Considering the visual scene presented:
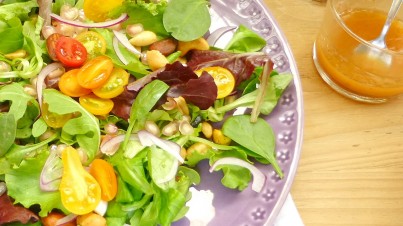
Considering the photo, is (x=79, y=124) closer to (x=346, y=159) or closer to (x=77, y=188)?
(x=77, y=188)

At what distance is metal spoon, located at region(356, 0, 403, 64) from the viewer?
1.17m

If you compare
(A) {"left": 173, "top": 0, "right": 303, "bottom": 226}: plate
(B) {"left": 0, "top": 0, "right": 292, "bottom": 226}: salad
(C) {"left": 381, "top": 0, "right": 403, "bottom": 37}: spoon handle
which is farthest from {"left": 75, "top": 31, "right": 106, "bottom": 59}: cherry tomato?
(C) {"left": 381, "top": 0, "right": 403, "bottom": 37}: spoon handle

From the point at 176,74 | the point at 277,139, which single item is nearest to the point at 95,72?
the point at 176,74

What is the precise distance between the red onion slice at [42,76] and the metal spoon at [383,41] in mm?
622

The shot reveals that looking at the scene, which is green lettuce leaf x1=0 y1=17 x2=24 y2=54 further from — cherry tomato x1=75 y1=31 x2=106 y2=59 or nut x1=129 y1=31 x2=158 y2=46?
nut x1=129 y1=31 x2=158 y2=46

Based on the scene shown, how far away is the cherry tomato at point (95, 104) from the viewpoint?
3.39 feet

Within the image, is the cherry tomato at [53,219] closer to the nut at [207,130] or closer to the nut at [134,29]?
the nut at [207,130]

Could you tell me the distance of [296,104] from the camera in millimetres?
1086

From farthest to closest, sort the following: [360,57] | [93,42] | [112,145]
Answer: [360,57] → [93,42] → [112,145]

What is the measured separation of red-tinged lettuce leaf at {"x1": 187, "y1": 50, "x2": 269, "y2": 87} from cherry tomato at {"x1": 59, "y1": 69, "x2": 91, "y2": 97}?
0.72ft

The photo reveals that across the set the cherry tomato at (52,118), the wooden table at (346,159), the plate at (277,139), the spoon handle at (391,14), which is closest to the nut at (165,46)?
the plate at (277,139)

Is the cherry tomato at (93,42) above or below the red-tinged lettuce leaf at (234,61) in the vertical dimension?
above

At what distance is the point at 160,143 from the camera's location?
1010 millimetres

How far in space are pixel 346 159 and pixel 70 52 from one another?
23.3 inches
